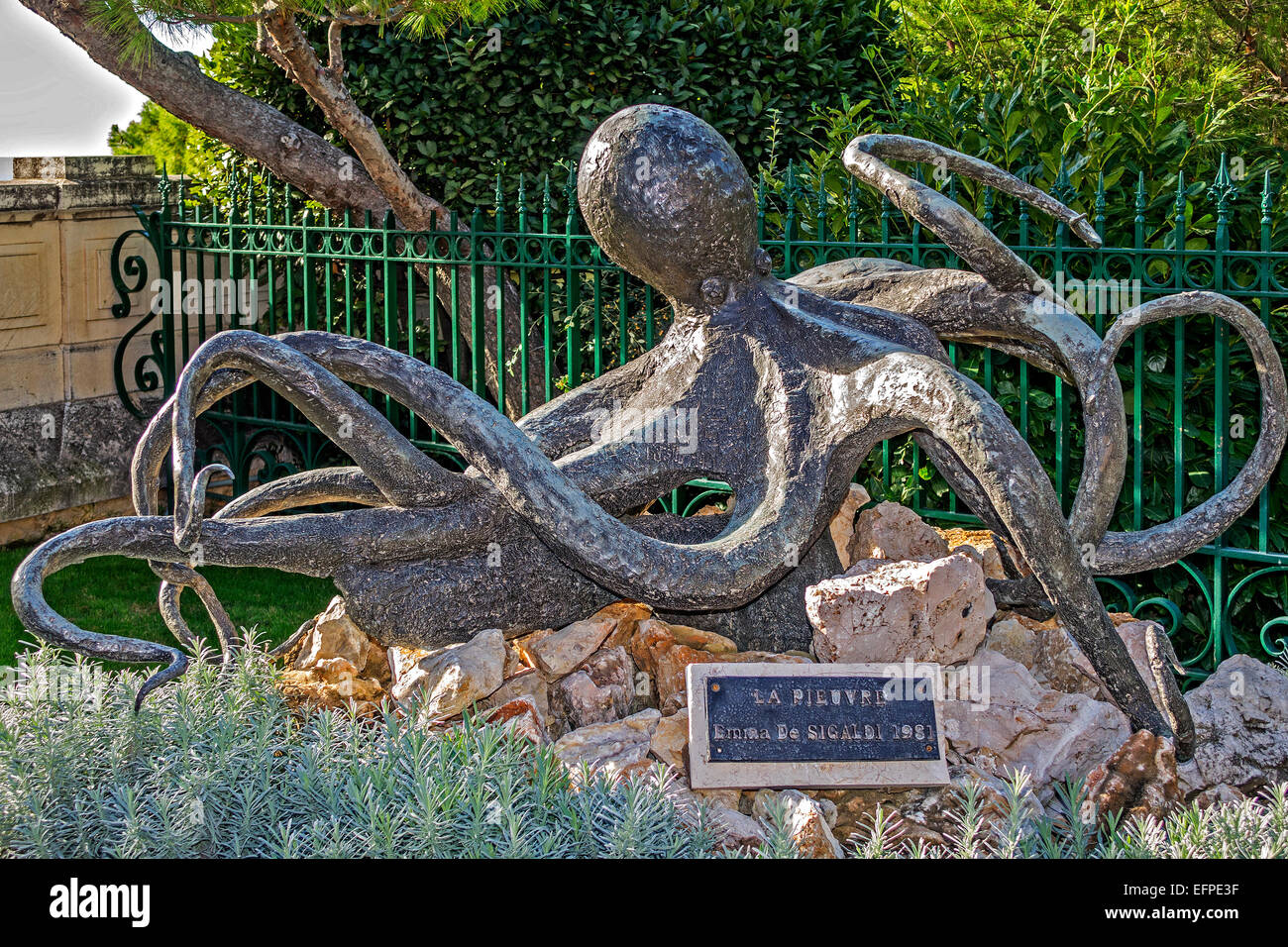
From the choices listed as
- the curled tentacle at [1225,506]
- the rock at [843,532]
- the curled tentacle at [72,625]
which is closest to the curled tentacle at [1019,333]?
the curled tentacle at [1225,506]

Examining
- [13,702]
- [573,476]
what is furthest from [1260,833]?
[13,702]

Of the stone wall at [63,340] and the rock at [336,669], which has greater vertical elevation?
the stone wall at [63,340]

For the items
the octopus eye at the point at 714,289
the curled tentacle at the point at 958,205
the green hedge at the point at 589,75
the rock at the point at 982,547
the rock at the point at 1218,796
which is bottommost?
the rock at the point at 1218,796

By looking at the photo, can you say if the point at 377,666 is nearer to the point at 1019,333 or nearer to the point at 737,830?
the point at 737,830

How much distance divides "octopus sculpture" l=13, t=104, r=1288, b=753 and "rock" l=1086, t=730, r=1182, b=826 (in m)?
0.22

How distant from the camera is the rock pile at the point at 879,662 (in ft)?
13.2

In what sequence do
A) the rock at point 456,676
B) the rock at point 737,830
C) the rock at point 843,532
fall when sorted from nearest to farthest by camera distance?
the rock at point 737,830 → the rock at point 456,676 → the rock at point 843,532

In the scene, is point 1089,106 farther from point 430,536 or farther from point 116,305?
point 116,305

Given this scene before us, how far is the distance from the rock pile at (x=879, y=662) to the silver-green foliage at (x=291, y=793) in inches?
8.5

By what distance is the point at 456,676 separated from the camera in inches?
171

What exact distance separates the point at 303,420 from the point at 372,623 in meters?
3.96

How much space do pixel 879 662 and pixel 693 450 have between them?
3.18 ft

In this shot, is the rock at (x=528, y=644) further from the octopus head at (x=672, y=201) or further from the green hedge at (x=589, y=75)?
the green hedge at (x=589, y=75)

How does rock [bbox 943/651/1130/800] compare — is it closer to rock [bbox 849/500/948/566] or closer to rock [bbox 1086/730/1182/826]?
rock [bbox 1086/730/1182/826]
